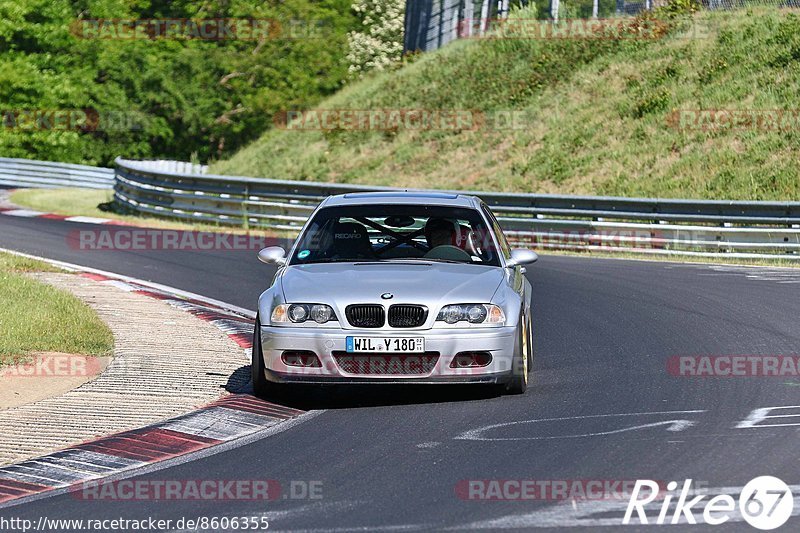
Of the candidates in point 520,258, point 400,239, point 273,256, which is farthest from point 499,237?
point 273,256

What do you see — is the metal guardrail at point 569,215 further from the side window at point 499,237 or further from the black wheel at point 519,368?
the black wheel at point 519,368

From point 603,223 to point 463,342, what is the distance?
52.0 ft

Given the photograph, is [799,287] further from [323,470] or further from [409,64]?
[409,64]

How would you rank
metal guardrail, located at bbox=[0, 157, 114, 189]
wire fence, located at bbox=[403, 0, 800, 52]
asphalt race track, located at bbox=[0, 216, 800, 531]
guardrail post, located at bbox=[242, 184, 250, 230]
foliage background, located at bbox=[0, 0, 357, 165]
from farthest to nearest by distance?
foliage background, located at bbox=[0, 0, 357, 165], metal guardrail, located at bbox=[0, 157, 114, 189], wire fence, located at bbox=[403, 0, 800, 52], guardrail post, located at bbox=[242, 184, 250, 230], asphalt race track, located at bbox=[0, 216, 800, 531]

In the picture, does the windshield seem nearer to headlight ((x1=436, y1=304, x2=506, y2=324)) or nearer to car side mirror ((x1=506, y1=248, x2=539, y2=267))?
car side mirror ((x1=506, y1=248, x2=539, y2=267))

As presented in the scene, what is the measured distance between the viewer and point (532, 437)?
8.12m

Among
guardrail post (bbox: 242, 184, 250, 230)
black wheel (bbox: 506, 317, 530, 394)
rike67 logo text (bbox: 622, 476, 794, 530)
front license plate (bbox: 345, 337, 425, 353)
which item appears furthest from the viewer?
guardrail post (bbox: 242, 184, 250, 230)

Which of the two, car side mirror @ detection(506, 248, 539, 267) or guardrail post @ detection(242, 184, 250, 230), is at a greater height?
car side mirror @ detection(506, 248, 539, 267)

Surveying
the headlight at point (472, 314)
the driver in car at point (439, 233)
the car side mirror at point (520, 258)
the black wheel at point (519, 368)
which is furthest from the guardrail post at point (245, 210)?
the headlight at point (472, 314)

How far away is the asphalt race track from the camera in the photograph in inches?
251

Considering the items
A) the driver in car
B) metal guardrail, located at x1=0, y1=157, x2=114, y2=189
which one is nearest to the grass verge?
the driver in car

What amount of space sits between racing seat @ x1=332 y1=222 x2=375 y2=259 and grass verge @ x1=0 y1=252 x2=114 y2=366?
2.60m

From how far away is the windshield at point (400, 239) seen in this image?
10398mm

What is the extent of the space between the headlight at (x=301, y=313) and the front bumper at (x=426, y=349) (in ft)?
0.28
